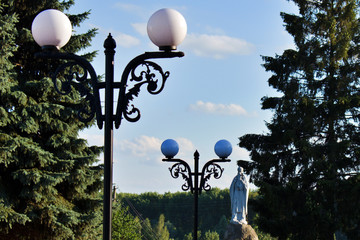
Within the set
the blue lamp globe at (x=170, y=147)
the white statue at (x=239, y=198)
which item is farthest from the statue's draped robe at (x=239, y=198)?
the blue lamp globe at (x=170, y=147)

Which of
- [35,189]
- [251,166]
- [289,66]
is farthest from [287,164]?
[35,189]

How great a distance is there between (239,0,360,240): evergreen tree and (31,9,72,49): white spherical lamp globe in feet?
50.7

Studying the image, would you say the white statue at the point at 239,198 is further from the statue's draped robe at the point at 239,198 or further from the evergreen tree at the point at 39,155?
the evergreen tree at the point at 39,155

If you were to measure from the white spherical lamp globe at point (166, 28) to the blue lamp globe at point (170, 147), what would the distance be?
5.16m

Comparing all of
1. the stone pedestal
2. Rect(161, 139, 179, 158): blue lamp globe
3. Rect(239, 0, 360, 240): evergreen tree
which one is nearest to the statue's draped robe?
the stone pedestal

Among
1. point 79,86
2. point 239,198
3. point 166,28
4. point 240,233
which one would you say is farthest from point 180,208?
point 166,28

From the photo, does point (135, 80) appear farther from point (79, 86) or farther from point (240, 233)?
point (240, 233)

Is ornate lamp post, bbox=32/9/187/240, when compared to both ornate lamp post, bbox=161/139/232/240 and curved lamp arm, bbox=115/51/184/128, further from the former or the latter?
ornate lamp post, bbox=161/139/232/240

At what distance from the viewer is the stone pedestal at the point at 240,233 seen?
15516 millimetres

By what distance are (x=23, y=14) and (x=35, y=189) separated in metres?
5.26

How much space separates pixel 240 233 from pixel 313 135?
713cm

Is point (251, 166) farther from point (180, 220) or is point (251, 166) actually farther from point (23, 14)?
point (180, 220)

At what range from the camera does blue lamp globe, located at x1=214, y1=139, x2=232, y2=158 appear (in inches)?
392

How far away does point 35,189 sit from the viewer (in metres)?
14.4
